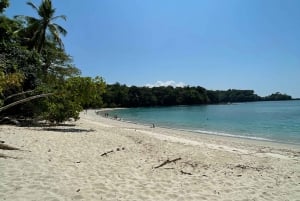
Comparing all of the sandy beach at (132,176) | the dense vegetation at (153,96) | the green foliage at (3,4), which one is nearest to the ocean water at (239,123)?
the sandy beach at (132,176)

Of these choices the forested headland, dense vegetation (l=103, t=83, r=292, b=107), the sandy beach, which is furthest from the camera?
dense vegetation (l=103, t=83, r=292, b=107)

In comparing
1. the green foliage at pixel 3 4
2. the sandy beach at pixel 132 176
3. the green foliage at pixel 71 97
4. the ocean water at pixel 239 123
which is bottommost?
the ocean water at pixel 239 123

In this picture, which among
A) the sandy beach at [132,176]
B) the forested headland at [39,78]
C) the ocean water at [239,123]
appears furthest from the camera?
the ocean water at [239,123]

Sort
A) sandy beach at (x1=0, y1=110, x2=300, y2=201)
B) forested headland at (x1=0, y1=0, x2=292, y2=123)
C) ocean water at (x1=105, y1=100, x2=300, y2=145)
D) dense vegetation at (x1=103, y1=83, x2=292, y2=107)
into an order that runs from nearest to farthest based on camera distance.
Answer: sandy beach at (x1=0, y1=110, x2=300, y2=201)
forested headland at (x1=0, y1=0, x2=292, y2=123)
ocean water at (x1=105, y1=100, x2=300, y2=145)
dense vegetation at (x1=103, y1=83, x2=292, y2=107)

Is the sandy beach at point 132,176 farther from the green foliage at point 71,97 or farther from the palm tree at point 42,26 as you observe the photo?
the palm tree at point 42,26

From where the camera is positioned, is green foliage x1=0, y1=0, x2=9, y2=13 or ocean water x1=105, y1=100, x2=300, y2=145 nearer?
green foliage x1=0, y1=0, x2=9, y2=13

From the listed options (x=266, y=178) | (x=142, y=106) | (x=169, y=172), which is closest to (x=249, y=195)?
(x=266, y=178)

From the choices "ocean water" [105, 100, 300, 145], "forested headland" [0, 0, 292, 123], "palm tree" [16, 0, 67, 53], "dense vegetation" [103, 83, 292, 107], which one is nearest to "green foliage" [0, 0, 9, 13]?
"forested headland" [0, 0, 292, 123]

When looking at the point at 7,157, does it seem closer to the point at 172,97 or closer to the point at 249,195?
the point at 249,195

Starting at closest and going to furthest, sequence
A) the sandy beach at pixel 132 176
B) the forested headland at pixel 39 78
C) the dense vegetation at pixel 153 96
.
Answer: the sandy beach at pixel 132 176 → the forested headland at pixel 39 78 → the dense vegetation at pixel 153 96

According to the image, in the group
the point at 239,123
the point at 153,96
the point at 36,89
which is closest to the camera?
the point at 36,89

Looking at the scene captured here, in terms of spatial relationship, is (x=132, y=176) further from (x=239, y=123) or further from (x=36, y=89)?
(x=239, y=123)

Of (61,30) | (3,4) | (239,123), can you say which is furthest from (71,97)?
(239,123)

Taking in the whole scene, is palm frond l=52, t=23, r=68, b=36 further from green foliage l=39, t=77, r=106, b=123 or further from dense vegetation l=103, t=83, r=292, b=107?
dense vegetation l=103, t=83, r=292, b=107
